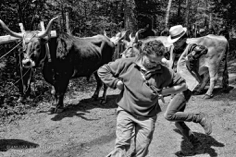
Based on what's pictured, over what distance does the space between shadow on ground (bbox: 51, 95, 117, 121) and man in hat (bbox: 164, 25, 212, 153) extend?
2895 mm

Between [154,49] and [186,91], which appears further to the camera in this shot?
[186,91]

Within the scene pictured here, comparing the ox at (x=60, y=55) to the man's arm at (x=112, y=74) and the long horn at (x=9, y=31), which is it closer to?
the long horn at (x=9, y=31)

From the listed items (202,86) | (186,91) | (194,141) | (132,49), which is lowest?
(202,86)

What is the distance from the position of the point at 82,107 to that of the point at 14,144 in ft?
8.97

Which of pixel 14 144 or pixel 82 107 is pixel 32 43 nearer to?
pixel 14 144

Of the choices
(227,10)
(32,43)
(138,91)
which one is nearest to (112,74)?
(138,91)

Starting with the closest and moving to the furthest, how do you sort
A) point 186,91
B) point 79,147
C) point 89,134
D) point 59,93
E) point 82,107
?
point 186,91, point 79,147, point 89,134, point 59,93, point 82,107

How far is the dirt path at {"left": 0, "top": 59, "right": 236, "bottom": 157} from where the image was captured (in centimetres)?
542

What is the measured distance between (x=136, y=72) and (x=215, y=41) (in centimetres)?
599

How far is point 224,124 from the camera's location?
6625 millimetres

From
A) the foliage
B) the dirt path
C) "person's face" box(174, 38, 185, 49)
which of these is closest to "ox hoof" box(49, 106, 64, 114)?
the dirt path

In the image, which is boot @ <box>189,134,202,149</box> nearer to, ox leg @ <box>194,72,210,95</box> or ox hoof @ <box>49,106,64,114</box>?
ox hoof @ <box>49,106,64,114</box>

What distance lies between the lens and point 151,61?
3723 mm

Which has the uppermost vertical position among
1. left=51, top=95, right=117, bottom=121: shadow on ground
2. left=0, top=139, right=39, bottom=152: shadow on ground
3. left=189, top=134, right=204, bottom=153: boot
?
left=189, top=134, right=204, bottom=153: boot
